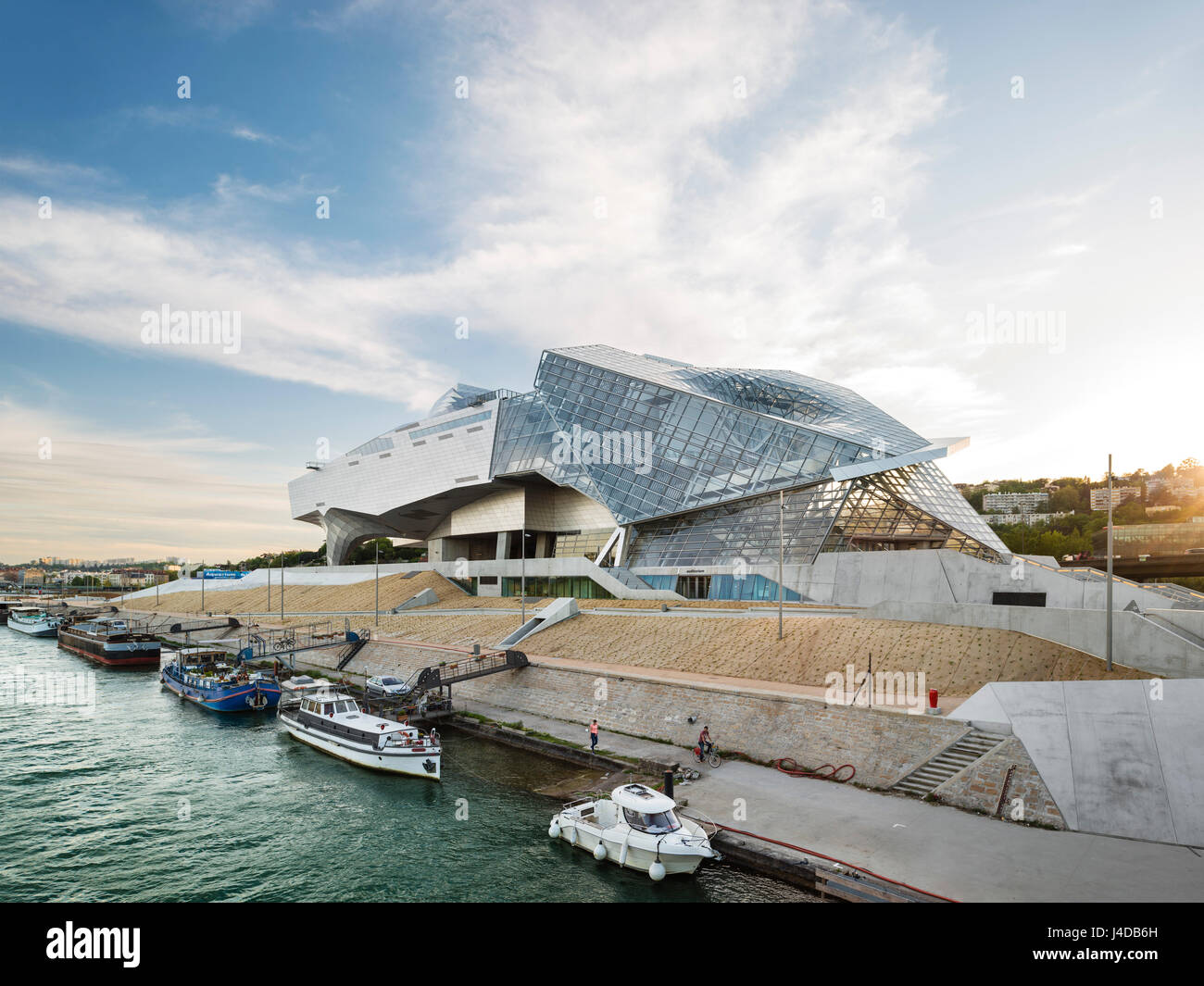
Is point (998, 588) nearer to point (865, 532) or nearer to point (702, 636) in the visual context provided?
point (865, 532)

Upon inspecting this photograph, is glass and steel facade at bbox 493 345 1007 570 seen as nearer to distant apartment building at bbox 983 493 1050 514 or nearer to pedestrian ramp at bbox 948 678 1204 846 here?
pedestrian ramp at bbox 948 678 1204 846

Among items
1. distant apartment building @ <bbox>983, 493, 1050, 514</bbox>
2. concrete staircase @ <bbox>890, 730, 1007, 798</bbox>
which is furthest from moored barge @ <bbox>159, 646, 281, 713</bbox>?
distant apartment building @ <bbox>983, 493, 1050, 514</bbox>

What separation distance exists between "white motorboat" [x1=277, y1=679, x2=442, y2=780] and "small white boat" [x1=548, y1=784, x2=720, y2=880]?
26.4 ft

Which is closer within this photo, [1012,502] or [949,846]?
[949,846]

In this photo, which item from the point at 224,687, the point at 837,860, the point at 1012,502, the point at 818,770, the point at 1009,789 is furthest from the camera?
the point at 1012,502

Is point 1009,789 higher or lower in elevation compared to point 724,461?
lower

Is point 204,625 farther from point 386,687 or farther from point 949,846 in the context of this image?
point 949,846

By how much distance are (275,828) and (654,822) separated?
11.9 m

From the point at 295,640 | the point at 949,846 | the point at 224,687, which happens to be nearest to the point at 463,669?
the point at 224,687

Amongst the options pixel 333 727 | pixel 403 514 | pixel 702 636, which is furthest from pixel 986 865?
pixel 403 514

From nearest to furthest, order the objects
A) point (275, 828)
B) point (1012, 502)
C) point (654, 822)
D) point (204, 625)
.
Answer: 1. point (654, 822)
2. point (275, 828)
3. point (204, 625)
4. point (1012, 502)

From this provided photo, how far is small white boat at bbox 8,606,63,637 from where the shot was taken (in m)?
89.0

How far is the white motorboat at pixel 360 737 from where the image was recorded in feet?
85.3

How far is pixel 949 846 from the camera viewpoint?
1647cm
